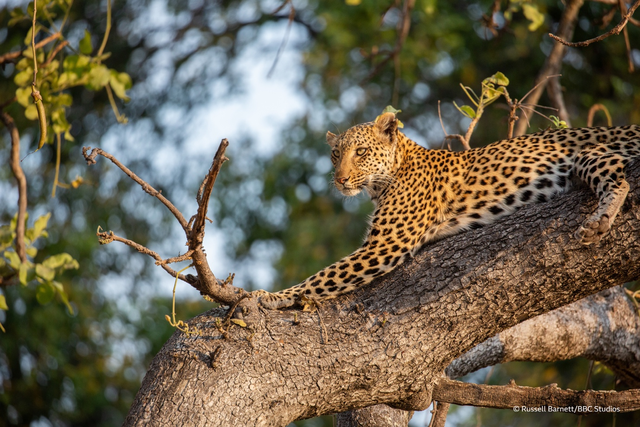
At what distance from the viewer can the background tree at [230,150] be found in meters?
13.1

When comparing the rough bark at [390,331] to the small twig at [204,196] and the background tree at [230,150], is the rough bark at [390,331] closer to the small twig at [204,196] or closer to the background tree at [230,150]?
the small twig at [204,196]

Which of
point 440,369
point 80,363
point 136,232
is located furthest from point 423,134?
point 440,369

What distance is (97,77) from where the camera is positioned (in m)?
5.84

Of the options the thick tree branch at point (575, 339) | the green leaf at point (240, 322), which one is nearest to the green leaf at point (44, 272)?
the green leaf at point (240, 322)

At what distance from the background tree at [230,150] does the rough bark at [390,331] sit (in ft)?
26.2

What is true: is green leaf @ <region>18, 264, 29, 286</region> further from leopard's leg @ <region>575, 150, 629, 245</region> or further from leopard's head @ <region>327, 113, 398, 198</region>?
leopard's leg @ <region>575, 150, 629, 245</region>

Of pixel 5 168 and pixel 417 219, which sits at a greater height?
pixel 5 168

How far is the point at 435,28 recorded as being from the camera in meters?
12.7

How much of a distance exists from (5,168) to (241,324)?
11508 millimetres

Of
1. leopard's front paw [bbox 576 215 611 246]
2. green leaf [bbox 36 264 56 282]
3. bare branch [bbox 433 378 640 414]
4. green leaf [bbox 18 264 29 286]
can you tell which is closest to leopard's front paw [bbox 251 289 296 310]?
bare branch [bbox 433 378 640 414]

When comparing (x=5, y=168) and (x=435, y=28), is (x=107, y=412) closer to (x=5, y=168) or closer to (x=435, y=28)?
(x=5, y=168)

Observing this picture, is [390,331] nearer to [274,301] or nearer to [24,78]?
[274,301]

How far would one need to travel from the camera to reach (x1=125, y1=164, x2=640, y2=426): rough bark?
4.01m

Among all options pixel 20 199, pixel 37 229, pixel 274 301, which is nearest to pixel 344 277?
pixel 274 301
